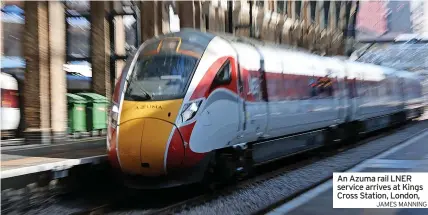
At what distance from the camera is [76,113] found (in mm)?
18125

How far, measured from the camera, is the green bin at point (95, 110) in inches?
741

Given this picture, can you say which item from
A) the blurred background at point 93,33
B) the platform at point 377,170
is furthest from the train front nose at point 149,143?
the blurred background at point 93,33

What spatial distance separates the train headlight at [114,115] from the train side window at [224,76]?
150 centimetres

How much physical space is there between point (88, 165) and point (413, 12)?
17.0 metres

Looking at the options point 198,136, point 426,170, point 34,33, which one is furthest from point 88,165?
point 34,33

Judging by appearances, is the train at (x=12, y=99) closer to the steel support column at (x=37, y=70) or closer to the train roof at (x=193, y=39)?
the steel support column at (x=37, y=70)

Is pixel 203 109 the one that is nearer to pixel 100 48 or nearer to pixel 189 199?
pixel 189 199

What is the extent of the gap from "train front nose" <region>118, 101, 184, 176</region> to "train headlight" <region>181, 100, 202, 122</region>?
0.59ft

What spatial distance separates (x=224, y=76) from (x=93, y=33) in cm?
1275

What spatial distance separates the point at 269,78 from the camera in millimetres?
9430

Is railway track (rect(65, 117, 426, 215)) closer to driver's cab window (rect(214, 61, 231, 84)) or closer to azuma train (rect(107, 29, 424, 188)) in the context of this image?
azuma train (rect(107, 29, 424, 188))

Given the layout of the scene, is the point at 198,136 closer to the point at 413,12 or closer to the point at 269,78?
the point at 269,78

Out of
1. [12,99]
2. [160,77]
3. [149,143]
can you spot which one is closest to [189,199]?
[149,143]

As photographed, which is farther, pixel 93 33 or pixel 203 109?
pixel 93 33
